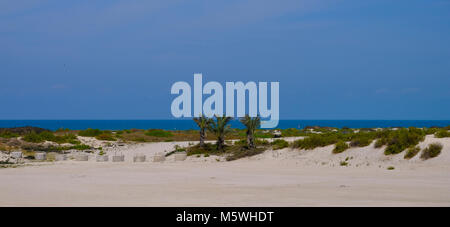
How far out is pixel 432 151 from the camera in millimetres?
22969

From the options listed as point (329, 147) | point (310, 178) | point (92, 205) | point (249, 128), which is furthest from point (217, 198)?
point (249, 128)

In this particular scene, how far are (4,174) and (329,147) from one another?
49.2ft

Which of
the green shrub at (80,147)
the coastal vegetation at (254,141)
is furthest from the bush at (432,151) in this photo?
the green shrub at (80,147)

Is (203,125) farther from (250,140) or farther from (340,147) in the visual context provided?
(340,147)

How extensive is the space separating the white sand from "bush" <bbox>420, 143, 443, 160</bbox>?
33cm

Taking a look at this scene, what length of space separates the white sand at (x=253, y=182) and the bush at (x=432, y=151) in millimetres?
325

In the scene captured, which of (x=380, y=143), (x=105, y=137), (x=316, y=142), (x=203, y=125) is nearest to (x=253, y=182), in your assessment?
(x=380, y=143)

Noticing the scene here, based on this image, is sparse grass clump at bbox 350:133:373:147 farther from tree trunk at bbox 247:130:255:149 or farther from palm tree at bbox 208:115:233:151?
palm tree at bbox 208:115:233:151

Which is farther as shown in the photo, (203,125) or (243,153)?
(203,125)

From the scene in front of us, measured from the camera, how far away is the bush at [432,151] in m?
22.9

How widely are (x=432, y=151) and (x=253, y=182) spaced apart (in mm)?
8826

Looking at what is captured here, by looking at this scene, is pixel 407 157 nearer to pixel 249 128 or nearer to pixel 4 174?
pixel 249 128
